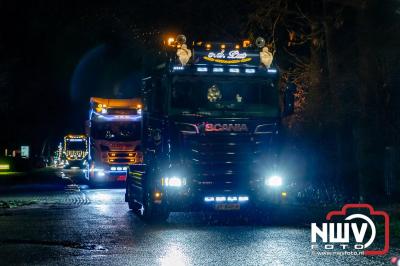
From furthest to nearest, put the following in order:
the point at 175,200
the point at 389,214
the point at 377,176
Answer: the point at 377,176 < the point at 389,214 < the point at 175,200

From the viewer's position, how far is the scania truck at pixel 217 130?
18109 millimetres

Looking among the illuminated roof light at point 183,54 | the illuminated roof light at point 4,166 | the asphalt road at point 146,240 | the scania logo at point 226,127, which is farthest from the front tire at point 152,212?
the illuminated roof light at point 4,166

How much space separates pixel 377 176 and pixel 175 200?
26.2 ft

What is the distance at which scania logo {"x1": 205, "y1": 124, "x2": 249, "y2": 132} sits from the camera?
1809cm

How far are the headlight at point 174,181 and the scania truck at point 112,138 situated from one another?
15693 mm

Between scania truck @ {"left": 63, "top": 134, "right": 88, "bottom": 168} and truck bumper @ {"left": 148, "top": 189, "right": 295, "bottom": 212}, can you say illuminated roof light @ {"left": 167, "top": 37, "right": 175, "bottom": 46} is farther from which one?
scania truck @ {"left": 63, "top": 134, "right": 88, "bottom": 168}

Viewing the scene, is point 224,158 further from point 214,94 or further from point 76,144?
point 76,144

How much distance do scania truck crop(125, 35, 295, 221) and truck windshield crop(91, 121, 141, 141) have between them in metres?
15.2

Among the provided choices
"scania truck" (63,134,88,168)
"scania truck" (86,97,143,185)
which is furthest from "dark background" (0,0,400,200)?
"scania truck" (63,134,88,168)

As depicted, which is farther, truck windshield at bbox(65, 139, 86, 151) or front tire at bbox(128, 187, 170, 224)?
truck windshield at bbox(65, 139, 86, 151)

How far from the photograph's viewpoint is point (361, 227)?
17.0m

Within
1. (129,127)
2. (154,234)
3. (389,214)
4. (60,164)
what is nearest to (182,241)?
(154,234)

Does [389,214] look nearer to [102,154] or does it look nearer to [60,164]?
[102,154]

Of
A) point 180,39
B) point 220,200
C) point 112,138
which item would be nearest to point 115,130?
point 112,138
